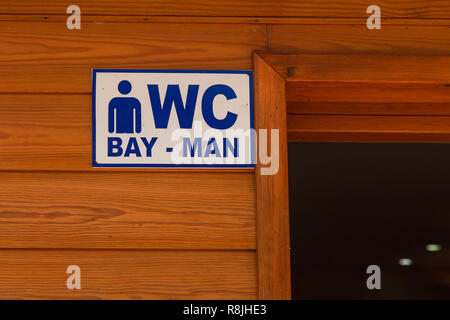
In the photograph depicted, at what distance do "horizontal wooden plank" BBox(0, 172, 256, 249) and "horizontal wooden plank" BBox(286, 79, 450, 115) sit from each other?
11.6 inches

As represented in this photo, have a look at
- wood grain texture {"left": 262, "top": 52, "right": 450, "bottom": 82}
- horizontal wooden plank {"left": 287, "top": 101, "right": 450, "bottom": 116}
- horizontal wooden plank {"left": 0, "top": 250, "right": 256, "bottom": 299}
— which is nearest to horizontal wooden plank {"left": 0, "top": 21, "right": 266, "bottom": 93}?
wood grain texture {"left": 262, "top": 52, "right": 450, "bottom": 82}

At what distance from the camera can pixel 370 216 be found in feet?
16.1

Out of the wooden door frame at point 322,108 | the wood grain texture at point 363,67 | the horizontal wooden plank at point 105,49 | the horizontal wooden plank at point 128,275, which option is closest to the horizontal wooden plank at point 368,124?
the wooden door frame at point 322,108

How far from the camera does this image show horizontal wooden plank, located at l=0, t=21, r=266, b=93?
4.21 feet

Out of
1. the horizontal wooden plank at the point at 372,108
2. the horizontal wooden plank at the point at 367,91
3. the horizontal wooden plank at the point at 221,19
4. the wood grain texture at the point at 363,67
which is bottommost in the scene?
the horizontal wooden plank at the point at 372,108

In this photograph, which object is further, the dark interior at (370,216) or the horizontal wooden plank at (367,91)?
the dark interior at (370,216)

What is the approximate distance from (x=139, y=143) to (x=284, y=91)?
0.40 m

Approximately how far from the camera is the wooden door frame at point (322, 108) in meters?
1.22

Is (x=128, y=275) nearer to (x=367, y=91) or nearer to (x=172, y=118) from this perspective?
(x=172, y=118)

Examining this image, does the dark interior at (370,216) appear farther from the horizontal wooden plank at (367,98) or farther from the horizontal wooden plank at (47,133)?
the horizontal wooden plank at (47,133)

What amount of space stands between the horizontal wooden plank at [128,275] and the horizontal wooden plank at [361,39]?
0.57 meters

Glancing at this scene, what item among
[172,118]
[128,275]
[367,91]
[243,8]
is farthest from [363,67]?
[128,275]

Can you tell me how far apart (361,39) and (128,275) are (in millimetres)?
865

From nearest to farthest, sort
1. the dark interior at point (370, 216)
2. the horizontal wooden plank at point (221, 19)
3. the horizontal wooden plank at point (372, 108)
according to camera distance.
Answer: the horizontal wooden plank at point (221, 19) < the horizontal wooden plank at point (372, 108) < the dark interior at point (370, 216)
